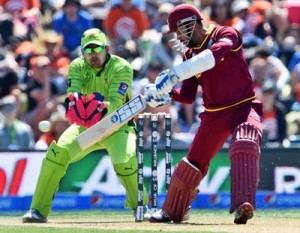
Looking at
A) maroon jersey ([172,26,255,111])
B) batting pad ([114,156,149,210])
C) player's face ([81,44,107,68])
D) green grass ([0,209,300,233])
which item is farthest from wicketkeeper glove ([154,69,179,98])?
player's face ([81,44,107,68])

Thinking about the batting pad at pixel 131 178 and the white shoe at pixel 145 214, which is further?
the batting pad at pixel 131 178

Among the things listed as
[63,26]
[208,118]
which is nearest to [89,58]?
[208,118]

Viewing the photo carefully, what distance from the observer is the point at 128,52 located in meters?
19.4

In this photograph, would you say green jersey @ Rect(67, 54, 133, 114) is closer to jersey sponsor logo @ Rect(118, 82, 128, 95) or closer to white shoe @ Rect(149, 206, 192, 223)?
jersey sponsor logo @ Rect(118, 82, 128, 95)

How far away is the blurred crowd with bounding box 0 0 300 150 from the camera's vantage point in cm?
1792

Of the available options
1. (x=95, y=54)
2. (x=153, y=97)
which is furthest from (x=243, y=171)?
(x=95, y=54)

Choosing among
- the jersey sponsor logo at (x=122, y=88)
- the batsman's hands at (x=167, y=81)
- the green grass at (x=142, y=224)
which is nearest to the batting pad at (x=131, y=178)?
the green grass at (x=142, y=224)

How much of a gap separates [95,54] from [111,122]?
1.01 m

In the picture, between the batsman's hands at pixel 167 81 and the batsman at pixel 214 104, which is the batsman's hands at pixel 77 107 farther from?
the batsman's hands at pixel 167 81

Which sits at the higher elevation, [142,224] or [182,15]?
[182,15]

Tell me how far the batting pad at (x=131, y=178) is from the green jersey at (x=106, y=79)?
2.18 ft

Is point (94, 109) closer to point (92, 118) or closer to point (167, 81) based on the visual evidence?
point (92, 118)

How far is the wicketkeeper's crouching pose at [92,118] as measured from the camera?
12.8 m

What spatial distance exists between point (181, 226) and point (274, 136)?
20.8 ft
